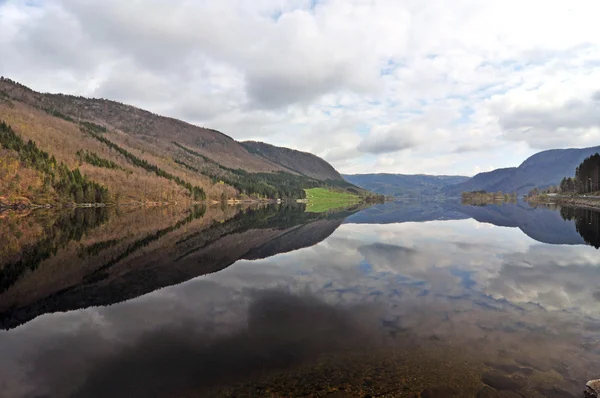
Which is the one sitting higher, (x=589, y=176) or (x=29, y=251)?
(x=589, y=176)

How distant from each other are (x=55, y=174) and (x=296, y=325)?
16831 cm

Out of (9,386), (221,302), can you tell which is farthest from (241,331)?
(9,386)

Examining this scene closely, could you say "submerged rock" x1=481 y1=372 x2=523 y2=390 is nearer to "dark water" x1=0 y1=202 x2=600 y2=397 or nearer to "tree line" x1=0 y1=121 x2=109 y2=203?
"dark water" x1=0 y1=202 x2=600 y2=397

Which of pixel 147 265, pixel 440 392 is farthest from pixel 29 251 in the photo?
pixel 440 392

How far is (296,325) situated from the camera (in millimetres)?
17156

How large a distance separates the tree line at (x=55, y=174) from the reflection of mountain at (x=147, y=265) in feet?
370

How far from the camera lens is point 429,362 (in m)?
13.0

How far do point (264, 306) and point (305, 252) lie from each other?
21.7 metres

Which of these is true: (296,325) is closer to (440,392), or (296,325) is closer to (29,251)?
(440,392)

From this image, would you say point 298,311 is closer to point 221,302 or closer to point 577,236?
point 221,302

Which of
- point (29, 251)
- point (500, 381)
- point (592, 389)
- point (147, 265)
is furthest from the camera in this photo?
point (29, 251)

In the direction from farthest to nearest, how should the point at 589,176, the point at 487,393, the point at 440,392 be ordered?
the point at 589,176, the point at 440,392, the point at 487,393

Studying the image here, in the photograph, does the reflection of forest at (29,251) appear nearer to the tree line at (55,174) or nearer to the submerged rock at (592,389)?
the submerged rock at (592,389)

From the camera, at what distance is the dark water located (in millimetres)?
11695
